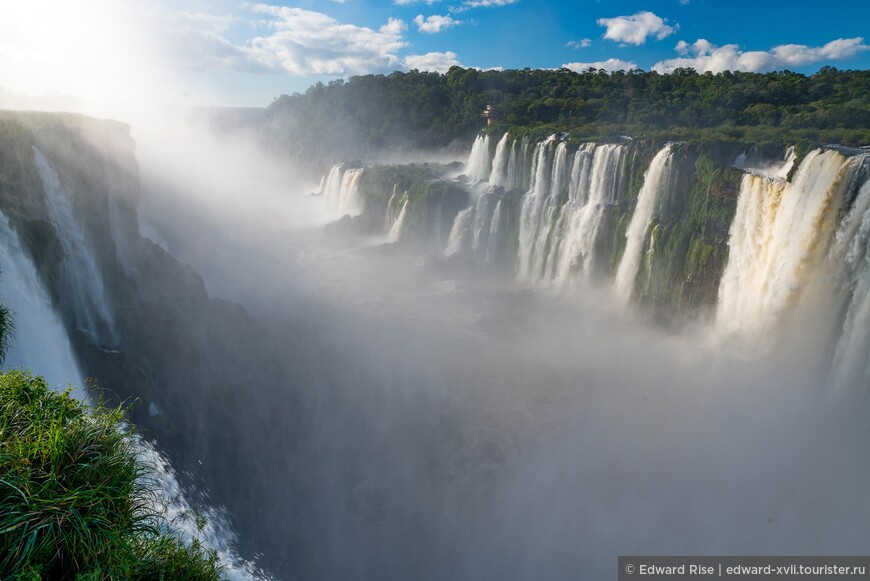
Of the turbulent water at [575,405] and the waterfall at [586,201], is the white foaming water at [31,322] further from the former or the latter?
the waterfall at [586,201]

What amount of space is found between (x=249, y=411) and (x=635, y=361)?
1521cm

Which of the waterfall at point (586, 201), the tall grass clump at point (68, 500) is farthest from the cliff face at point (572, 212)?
the tall grass clump at point (68, 500)

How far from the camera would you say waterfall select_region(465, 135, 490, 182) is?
41369 millimetres

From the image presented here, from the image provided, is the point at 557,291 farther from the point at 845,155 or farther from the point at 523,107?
the point at 523,107

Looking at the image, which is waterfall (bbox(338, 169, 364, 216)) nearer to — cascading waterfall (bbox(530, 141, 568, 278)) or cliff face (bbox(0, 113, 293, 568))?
cascading waterfall (bbox(530, 141, 568, 278))

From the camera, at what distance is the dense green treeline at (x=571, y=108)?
116 feet

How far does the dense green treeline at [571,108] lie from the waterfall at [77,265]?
2629cm

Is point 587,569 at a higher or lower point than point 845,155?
lower

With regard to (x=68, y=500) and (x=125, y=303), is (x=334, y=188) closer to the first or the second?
(x=125, y=303)

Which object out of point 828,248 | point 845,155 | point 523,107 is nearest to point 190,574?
point 828,248

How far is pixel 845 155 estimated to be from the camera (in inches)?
657

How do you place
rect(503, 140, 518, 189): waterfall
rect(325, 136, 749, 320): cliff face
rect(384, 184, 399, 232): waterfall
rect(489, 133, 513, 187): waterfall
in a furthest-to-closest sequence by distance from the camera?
rect(384, 184, 399, 232): waterfall → rect(489, 133, 513, 187): waterfall → rect(503, 140, 518, 189): waterfall → rect(325, 136, 749, 320): cliff face

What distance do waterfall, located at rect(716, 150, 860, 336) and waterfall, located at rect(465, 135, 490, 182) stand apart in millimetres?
22909

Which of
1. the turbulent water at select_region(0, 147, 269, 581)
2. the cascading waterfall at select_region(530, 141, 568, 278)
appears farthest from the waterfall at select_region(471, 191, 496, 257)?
the turbulent water at select_region(0, 147, 269, 581)
